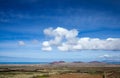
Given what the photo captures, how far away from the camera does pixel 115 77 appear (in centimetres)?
2306

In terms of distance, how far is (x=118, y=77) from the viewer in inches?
899

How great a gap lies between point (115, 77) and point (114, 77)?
0.11m

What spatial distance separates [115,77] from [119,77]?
0.45m

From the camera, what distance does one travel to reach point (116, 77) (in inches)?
904

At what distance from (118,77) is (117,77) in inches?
4.2

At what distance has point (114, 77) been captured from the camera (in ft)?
75.8

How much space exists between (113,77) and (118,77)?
540 millimetres

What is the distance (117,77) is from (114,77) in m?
0.36

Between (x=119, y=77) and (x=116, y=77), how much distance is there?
1.08 ft

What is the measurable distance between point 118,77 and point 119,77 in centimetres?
11

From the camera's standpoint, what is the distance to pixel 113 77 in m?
22.9

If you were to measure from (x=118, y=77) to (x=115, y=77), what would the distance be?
0.35m
